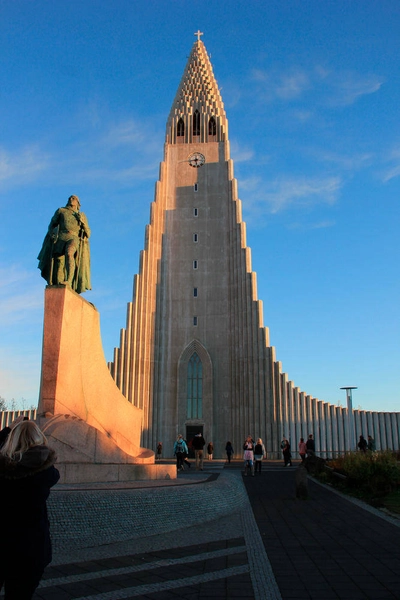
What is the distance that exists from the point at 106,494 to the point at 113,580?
82.2 inches

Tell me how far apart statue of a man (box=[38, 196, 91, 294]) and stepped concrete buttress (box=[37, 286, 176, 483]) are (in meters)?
0.49

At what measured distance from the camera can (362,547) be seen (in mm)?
6602

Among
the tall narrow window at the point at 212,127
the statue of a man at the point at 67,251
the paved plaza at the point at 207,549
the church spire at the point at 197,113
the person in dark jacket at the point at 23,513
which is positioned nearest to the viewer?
the person in dark jacket at the point at 23,513

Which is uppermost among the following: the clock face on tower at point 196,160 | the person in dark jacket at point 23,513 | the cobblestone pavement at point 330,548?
the clock face on tower at point 196,160

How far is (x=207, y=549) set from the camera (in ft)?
21.3

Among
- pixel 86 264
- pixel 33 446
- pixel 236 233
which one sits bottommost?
pixel 33 446

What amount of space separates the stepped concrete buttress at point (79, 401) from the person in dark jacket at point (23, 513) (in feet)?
19.9

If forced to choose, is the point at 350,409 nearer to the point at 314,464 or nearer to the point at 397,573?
the point at 314,464

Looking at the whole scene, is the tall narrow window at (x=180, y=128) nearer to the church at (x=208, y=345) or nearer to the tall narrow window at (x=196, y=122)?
the tall narrow window at (x=196, y=122)

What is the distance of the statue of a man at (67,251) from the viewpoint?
35.8ft

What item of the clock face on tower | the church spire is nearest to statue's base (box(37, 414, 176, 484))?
the clock face on tower

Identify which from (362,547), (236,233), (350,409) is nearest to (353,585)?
(362,547)

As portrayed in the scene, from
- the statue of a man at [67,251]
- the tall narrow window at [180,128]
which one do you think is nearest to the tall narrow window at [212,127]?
the tall narrow window at [180,128]

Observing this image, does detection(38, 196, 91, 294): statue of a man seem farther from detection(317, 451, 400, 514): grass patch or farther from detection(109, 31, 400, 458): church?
detection(109, 31, 400, 458): church
